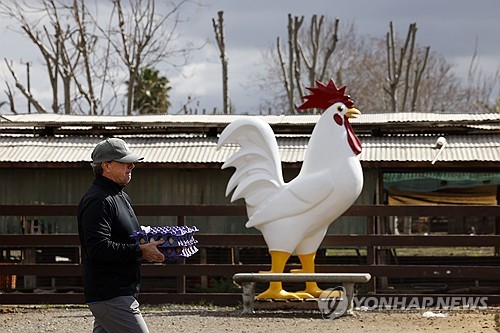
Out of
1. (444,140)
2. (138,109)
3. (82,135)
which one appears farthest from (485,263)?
(138,109)

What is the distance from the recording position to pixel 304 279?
12703mm

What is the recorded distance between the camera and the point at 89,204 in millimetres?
6434

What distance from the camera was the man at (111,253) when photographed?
251 inches

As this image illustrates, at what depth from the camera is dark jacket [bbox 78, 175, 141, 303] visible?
635 cm

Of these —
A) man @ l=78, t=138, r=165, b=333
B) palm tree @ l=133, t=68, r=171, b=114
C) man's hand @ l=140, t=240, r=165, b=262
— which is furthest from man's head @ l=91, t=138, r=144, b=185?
palm tree @ l=133, t=68, r=171, b=114

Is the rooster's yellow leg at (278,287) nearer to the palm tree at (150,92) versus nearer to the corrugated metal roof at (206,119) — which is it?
the corrugated metal roof at (206,119)

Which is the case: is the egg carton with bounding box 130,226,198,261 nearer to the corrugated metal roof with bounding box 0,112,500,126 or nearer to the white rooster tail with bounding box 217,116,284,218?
the white rooster tail with bounding box 217,116,284,218

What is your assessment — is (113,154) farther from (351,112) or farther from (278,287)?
(351,112)

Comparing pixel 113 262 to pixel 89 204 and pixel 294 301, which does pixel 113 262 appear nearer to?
pixel 89 204

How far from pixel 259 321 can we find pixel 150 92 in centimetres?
2979

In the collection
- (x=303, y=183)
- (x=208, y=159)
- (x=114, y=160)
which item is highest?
(x=208, y=159)

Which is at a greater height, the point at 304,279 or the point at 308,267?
the point at 308,267

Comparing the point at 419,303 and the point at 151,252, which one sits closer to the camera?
the point at 151,252

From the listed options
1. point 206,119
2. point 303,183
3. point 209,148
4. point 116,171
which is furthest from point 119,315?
point 206,119
